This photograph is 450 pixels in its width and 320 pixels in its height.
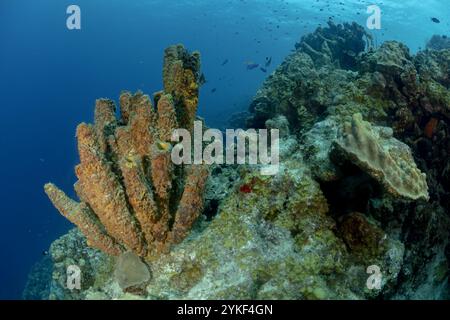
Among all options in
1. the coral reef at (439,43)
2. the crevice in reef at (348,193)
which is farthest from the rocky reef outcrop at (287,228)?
the coral reef at (439,43)

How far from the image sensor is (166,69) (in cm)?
416

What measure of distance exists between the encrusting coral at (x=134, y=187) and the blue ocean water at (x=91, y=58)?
1492cm

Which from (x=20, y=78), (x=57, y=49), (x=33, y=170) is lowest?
(x=33, y=170)

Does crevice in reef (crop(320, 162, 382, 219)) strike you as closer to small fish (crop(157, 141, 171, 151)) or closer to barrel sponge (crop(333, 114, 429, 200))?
barrel sponge (crop(333, 114, 429, 200))

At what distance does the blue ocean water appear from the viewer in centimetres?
3122

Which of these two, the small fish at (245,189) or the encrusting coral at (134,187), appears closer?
the encrusting coral at (134,187)

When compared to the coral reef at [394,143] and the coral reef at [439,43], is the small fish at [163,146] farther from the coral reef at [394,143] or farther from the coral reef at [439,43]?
the coral reef at [439,43]

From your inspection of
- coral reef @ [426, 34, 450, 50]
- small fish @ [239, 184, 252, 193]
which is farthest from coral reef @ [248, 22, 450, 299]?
coral reef @ [426, 34, 450, 50]

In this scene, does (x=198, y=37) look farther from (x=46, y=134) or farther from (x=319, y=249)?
(x=319, y=249)

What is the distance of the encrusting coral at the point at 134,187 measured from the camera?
3057 mm

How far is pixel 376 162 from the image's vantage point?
304cm

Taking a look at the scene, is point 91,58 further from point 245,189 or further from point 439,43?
point 245,189
